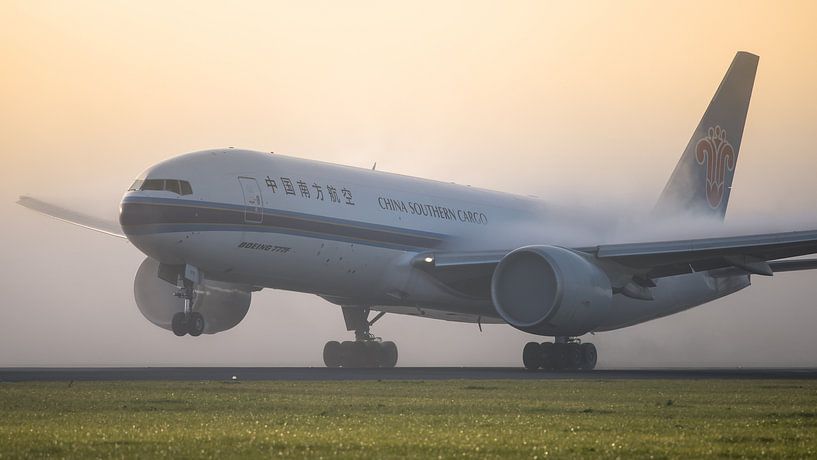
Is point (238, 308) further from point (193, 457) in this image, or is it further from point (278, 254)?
point (193, 457)

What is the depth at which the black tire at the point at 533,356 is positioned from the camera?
31.7 metres

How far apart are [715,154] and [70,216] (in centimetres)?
2046

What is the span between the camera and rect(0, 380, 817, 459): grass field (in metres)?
12.0

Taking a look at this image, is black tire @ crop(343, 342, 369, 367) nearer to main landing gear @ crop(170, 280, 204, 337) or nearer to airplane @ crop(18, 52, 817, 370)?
airplane @ crop(18, 52, 817, 370)

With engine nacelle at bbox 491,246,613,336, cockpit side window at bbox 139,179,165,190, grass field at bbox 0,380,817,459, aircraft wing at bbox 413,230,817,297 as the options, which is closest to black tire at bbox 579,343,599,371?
engine nacelle at bbox 491,246,613,336

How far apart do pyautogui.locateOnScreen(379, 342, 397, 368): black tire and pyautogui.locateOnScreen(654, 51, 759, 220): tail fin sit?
973cm

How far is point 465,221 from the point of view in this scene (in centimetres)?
3600

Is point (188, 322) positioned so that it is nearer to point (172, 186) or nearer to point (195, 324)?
point (195, 324)

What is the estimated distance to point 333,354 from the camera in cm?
3728

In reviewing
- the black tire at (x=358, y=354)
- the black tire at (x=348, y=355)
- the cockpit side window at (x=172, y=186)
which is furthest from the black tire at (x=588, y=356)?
the cockpit side window at (x=172, y=186)

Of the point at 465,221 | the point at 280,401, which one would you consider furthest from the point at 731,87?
the point at 280,401

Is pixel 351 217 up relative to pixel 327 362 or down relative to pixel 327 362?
up

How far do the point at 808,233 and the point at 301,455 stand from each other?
68.0ft

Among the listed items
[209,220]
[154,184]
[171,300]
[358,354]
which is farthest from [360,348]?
[154,184]
